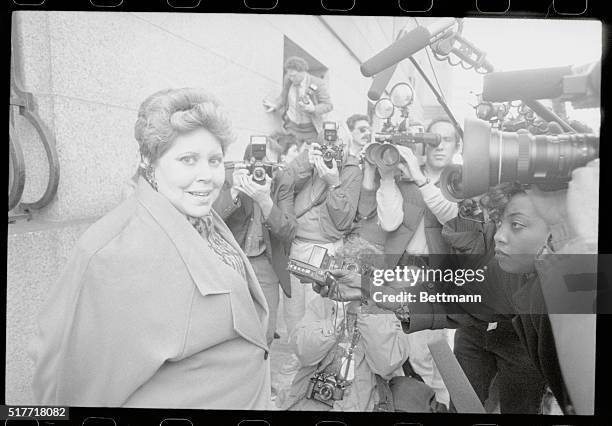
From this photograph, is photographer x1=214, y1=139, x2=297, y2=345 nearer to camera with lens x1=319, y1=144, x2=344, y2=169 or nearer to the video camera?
the video camera

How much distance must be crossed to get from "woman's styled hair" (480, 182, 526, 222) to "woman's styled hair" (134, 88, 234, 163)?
2.97 feet

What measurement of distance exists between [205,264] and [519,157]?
3.64ft

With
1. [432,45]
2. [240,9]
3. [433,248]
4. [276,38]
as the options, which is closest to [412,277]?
[433,248]

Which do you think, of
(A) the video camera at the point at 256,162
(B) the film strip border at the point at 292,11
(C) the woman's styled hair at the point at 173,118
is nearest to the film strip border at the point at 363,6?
(B) the film strip border at the point at 292,11

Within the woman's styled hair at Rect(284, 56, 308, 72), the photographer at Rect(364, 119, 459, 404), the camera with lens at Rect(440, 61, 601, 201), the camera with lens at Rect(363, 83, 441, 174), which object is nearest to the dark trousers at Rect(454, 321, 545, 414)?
the photographer at Rect(364, 119, 459, 404)

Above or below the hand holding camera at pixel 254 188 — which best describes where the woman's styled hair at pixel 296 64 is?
above

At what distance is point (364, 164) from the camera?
1994 millimetres

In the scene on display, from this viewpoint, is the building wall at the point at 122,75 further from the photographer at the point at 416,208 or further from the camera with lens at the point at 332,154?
the photographer at the point at 416,208

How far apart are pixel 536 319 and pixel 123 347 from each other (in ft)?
4.65

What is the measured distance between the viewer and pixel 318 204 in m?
2.01

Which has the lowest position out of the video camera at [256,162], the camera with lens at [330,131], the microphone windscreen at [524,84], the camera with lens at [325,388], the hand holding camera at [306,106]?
the camera with lens at [325,388]

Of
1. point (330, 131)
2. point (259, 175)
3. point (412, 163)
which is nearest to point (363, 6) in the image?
point (330, 131)

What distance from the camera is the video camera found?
1.96 meters

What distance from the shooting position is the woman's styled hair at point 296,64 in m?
1.96
